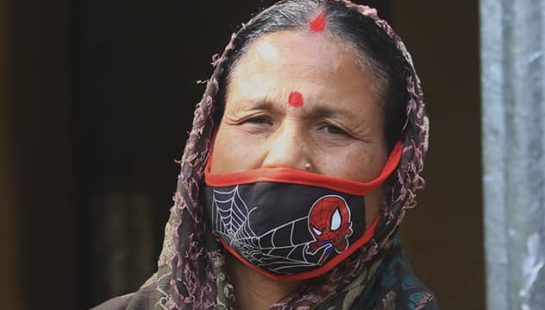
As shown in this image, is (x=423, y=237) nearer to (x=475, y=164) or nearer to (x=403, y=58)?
(x=475, y=164)

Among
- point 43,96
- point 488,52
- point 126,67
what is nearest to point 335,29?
point 488,52

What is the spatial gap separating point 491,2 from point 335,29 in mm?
337

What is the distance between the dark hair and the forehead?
0.02 meters

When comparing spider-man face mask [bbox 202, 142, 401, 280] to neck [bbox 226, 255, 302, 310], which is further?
neck [bbox 226, 255, 302, 310]

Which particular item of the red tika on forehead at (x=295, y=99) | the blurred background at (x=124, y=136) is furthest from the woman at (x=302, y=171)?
the blurred background at (x=124, y=136)

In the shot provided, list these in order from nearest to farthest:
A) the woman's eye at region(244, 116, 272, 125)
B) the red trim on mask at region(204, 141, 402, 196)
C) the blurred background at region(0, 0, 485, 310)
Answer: the red trim on mask at region(204, 141, 402, 196) < the woman's eye at region(244, 116, 272, 125) < the blurred background at region(0, 0, 485, 310)

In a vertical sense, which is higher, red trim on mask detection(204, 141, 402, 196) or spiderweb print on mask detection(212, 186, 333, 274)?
red trim on mask detection(204, 141, 402, 196)

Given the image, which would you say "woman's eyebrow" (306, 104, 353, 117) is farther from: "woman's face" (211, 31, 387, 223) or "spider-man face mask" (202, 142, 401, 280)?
"spider-man face mask" (202, 142, 401, 280)

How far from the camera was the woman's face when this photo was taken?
70.9 inches

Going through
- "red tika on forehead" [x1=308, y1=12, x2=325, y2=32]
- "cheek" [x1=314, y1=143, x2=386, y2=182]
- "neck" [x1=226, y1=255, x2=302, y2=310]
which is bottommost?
Result: "neck" [x1=226, y1=255, x2=302, y2=310]

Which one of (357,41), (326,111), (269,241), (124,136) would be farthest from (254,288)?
(124,136)

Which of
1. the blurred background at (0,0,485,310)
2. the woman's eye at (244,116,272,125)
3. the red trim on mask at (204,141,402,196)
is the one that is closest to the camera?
the red trim on mask at (204,141,402,196)

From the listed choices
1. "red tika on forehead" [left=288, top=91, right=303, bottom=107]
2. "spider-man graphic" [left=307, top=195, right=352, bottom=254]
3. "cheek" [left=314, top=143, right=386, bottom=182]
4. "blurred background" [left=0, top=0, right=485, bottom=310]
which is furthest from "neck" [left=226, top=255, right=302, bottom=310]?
"blurred background" [left=0, top=0, right=485, bottom=310]

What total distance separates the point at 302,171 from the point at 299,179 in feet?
0.06
